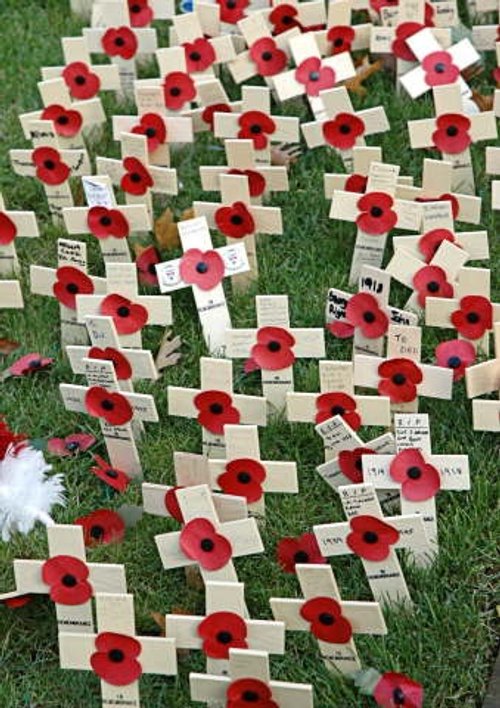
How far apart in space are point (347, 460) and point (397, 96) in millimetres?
1650

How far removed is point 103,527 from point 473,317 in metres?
0.99

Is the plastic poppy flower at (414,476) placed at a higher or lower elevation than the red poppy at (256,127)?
lower

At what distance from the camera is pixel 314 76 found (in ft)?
13.5

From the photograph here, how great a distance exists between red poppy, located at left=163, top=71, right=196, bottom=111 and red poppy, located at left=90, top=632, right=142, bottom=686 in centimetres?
193

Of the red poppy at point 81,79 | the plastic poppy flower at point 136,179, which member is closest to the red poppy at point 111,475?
the plastic poppy flower at point 136,179

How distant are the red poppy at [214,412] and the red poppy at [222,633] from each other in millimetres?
555

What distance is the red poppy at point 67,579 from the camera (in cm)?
266

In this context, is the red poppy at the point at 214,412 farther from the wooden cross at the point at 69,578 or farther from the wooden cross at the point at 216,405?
the wooden cross at the point at 69,578

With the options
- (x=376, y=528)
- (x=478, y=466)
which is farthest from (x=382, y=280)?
(x=376, y=528)

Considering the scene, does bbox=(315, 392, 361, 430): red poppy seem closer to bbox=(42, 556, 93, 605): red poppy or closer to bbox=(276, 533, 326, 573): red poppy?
bbox=(276, 533, 326, 573): red poppy

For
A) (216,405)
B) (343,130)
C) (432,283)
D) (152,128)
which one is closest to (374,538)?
(216,405)

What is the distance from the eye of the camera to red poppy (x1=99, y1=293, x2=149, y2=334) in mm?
3322

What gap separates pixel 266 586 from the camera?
2.85 metres

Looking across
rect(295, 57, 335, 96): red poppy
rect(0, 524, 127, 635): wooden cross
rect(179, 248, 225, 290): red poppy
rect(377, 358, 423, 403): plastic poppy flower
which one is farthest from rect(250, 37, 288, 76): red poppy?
rect(0, 524, 127, 635): wooden cross
